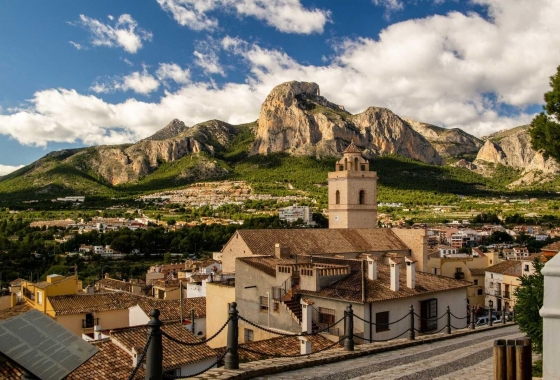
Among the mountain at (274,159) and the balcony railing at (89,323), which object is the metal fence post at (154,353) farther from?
the mountain at (274,159)

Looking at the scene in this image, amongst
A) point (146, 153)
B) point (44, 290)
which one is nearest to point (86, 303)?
point (44, 290)

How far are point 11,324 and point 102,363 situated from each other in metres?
10.7

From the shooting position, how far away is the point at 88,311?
23844 mm

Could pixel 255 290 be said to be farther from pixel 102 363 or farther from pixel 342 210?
pixel 342 210

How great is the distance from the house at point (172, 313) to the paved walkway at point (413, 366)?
13617 millimetres

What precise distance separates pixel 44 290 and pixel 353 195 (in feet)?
58.3

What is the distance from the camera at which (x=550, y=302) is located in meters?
3.88

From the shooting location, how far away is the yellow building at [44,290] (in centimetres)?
2578

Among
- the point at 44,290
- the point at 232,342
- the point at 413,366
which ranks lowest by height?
the point at 44,290

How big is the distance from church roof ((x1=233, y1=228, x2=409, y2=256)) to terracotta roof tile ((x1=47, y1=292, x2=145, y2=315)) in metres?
7.20

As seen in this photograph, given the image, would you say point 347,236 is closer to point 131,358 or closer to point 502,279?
point 131,358

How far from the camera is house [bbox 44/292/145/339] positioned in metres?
23.3

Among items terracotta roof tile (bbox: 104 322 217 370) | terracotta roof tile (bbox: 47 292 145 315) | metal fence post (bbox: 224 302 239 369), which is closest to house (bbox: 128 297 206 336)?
terracotta roof tile (bbox: 47 292 145 315)

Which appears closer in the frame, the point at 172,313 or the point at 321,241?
the point at 172,313
